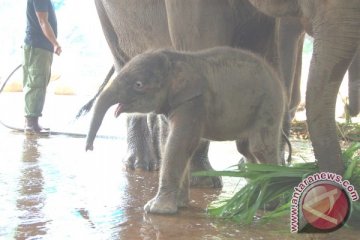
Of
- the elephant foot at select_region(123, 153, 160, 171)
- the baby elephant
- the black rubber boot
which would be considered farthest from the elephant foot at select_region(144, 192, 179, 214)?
the black rubber boot

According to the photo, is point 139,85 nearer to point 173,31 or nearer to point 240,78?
point 240,78

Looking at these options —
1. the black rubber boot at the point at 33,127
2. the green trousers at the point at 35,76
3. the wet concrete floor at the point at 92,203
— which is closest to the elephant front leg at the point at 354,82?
the wet concrete floor at the point at 92,203

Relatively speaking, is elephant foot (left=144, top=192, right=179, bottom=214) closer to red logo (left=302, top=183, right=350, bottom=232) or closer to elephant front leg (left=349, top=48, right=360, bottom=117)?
red logo (left=302, top=183, right=350, bottom=232)

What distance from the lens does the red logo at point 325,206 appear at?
7.79ft

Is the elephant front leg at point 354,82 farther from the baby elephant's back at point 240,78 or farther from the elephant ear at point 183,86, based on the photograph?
the elephant ear at point 183,86

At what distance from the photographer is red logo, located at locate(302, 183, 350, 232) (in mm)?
2373

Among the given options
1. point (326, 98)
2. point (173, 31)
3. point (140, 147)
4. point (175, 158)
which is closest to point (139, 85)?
point (175, 158)

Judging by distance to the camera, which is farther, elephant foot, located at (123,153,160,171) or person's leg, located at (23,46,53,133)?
person's leg, located at (23,46,53,133)

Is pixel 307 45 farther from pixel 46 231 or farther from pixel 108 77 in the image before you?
pixel 46 231

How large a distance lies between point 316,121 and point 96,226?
100 centimetres

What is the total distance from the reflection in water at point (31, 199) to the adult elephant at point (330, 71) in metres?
1.18

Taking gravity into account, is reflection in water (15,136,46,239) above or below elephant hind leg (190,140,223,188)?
below

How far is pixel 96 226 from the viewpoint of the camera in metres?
2.72

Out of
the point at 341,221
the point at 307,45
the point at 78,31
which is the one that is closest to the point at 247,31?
the point at 341,221
